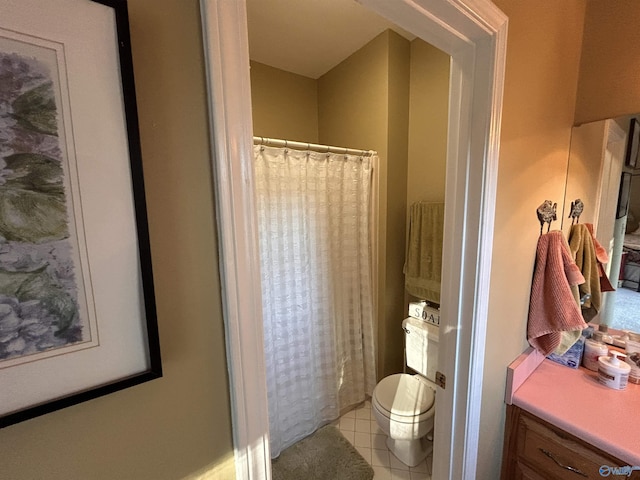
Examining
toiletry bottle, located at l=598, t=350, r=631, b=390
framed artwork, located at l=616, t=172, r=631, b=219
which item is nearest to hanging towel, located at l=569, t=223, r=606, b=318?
framed artwork, located at l=616, t=172, r=631, b=219

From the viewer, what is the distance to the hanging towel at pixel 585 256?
130 centimetres

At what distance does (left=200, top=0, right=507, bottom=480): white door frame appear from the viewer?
41 centimetres

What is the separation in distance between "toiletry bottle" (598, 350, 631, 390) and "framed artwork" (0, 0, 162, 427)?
A: 170cm

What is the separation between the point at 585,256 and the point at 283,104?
7.47 ft

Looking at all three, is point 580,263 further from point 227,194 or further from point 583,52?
point 227,194

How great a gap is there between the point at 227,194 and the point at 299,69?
2.33 meters

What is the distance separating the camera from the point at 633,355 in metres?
1.24

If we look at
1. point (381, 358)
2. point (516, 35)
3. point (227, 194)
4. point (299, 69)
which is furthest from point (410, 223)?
point (227, 194)

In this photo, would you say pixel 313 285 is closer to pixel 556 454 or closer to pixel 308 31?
pixel 556 454

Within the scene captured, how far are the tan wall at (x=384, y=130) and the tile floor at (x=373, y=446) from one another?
0.36 meters

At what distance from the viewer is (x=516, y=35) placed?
912 mm

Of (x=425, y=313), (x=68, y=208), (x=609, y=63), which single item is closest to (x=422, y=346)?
(x=425, y=313)

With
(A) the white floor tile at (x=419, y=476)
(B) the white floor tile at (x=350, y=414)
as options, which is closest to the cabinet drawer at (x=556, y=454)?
(A) the white floor tile at (x=419, y=476)

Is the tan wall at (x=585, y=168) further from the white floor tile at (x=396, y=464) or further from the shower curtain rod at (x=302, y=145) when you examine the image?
the white floor tile at (x=396, y=464)
